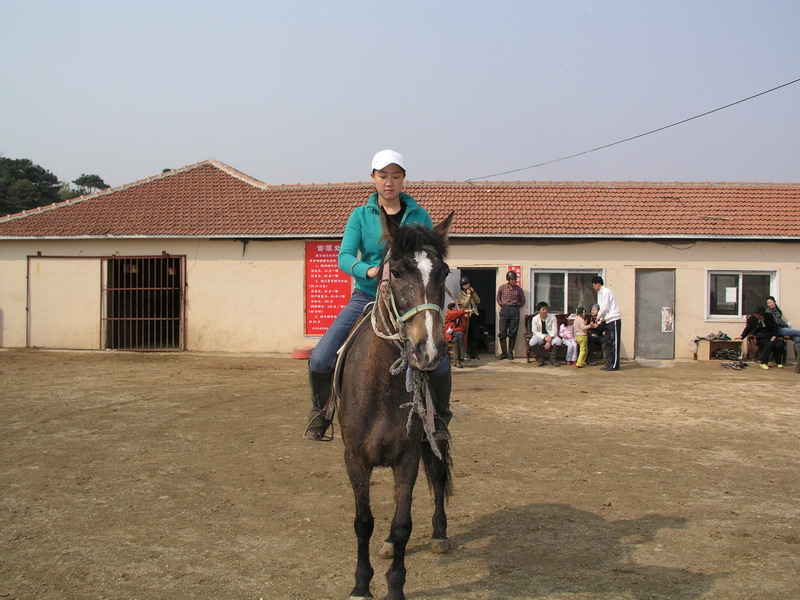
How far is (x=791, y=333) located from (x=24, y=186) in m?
47.7

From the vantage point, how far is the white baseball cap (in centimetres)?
472

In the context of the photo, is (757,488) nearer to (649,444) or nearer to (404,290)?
(649,444)

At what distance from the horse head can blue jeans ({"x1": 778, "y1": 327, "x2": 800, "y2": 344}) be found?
617 inches

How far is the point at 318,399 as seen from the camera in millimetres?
5031

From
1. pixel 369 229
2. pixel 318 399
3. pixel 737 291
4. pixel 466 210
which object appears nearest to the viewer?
pixel 369 229

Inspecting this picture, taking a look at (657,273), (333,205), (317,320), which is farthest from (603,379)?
(333,205)

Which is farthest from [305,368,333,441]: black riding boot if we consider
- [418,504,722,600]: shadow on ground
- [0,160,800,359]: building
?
[0,160,800,359]: building

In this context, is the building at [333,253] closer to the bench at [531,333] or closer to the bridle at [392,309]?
the bench at [531,333]

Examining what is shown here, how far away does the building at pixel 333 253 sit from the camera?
60.7ft

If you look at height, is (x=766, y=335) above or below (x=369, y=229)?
below

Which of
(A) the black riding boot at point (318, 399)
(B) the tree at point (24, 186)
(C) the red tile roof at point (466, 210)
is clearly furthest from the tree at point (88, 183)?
(A) the black riding boot at point (318, 399)

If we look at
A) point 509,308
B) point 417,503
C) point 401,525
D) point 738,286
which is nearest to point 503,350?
point 509,308

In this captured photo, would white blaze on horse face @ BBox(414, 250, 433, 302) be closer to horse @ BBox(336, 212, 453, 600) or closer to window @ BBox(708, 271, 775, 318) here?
horse @ BBox(336, 212, 453, 600)

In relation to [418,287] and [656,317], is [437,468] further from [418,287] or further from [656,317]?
[656,317]
